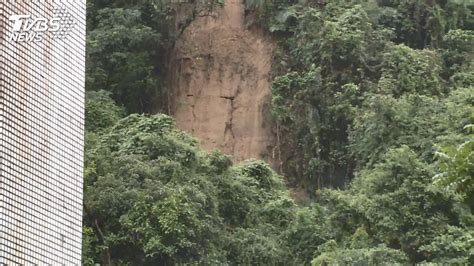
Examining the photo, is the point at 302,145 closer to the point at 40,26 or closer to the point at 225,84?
the point at 225,84

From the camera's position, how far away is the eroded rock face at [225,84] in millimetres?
25125

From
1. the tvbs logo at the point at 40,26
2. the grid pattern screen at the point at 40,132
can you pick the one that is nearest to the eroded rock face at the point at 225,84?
the grid pattern screen at the point at 40,132

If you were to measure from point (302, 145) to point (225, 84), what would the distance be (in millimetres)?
3257

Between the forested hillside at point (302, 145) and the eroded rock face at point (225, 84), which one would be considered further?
the eroded rock face at point (225, 84)

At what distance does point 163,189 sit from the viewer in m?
16.9

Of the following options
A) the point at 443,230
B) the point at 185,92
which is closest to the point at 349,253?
the point at 443,230

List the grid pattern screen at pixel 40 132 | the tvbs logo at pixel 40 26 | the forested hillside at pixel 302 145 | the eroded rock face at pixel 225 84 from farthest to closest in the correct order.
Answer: the eroded rock face at pixel 225 84 → the forested hillside at pixel 302 145 → the tvbs logo at pixel 40 26 → the grid pattern screen at pixel 40 132

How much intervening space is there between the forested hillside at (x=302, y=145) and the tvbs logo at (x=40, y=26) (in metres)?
4.66

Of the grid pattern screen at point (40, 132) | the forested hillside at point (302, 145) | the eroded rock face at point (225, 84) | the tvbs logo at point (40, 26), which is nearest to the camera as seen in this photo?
the grid pattern screen at point (40, 132)

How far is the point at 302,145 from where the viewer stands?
23.7 meters

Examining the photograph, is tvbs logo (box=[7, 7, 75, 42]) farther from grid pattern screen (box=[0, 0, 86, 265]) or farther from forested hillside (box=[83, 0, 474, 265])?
forested hillside (box=[83, 0, 474, 265])

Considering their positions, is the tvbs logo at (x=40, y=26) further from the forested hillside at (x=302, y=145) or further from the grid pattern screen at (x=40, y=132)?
the forested hillside at (x=302, y=145)

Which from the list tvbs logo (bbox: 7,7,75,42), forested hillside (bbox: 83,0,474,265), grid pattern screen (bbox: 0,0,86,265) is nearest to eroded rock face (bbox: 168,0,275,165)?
forested hillside (bbox: 83,0,474,265)

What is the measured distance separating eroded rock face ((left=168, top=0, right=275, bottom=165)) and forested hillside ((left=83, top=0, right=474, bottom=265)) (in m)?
0.29
